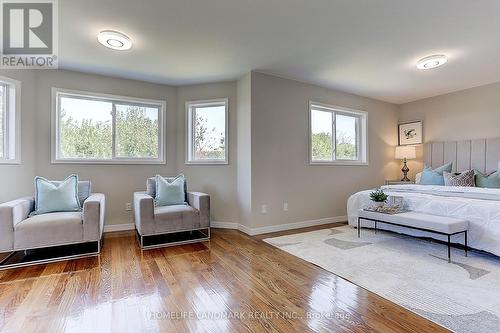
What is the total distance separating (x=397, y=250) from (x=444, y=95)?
3.56 m

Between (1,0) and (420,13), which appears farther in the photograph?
(420,13)

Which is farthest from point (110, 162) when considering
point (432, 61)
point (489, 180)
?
point (489, 180)

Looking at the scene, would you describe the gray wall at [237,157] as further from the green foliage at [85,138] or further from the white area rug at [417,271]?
the white area rug at [417,271]

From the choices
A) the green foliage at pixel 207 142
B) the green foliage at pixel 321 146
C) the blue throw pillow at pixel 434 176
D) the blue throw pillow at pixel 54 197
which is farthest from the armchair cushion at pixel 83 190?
the blue throw pillow at pixel 434 176

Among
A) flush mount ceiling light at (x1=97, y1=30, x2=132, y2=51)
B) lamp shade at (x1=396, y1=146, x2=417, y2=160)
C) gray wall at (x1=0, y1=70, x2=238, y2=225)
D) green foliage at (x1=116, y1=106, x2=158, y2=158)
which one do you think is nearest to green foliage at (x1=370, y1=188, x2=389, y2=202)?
gray wall at (x1=0, y1=70, x2=238, y2=225)

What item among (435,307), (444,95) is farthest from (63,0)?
(444,95)

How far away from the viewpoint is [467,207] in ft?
9.52

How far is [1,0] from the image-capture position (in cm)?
216

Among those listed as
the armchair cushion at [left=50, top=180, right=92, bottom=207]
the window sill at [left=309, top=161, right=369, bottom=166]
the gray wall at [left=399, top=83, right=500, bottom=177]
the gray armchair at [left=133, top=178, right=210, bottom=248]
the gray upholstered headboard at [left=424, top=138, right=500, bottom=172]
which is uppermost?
the gray wall at [left=399, top=83, right=500, bottom=177]

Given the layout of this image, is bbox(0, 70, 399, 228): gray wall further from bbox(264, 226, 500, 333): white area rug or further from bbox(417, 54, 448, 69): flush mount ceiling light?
bbox(417, 54, 448, 69): flush mount ceiling light

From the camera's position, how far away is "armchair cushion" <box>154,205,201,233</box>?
321 cm

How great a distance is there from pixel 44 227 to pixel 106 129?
1.82 m

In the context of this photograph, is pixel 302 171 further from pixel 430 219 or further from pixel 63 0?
pixel 63 0

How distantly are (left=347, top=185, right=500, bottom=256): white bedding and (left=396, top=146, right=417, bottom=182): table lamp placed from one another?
1.60 meters
